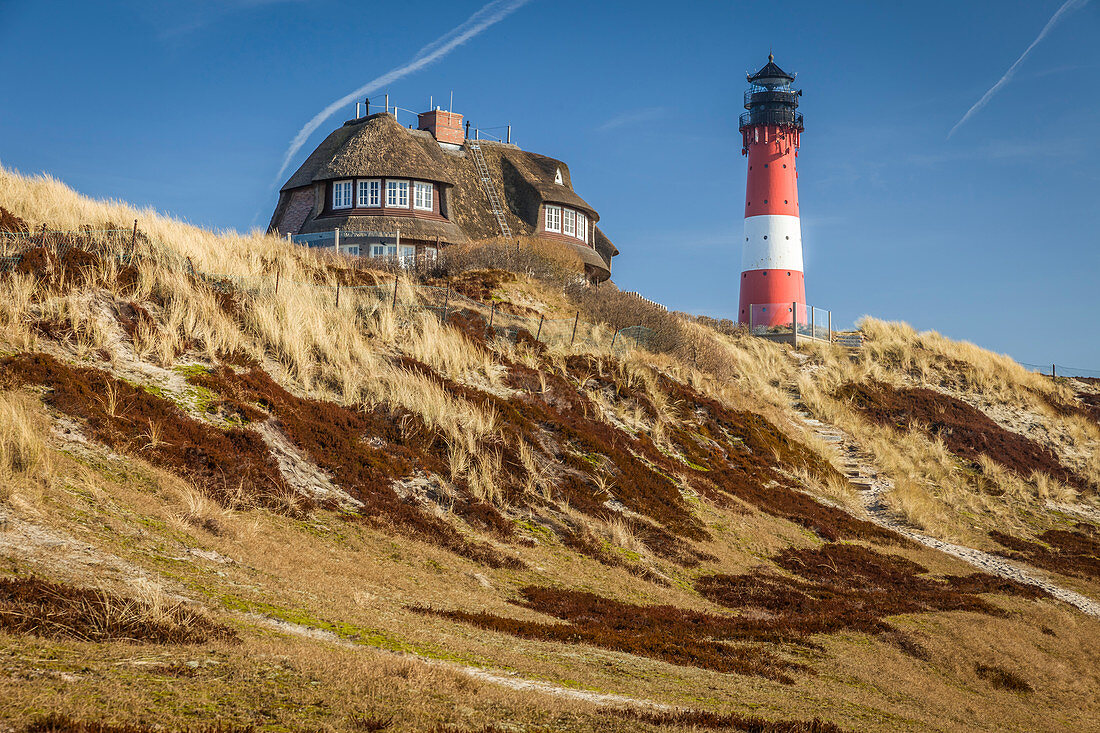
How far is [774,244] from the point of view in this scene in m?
45.9

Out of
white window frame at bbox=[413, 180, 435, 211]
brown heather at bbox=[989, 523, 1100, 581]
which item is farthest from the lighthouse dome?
brown heather at bbox=[989, 523, 1100, 581]

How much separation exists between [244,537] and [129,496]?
1.33 meters

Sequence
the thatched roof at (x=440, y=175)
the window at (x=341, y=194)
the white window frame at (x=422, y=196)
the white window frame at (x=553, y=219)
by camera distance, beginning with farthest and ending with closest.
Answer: the white window frame at (x=553, y=219)
the white window frame at (x=422, y=196)
the window at (x=341, y=194)
the thatched roof at (x=440, y=175)

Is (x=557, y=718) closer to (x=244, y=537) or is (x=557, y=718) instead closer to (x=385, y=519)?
(x=244, y=537)

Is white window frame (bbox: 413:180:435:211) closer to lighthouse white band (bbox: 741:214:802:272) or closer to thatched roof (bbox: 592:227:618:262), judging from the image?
thatched roof (bbox: 592:227:618:262)

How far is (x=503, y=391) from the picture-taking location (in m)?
18.0

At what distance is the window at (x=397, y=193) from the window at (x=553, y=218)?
330 inches

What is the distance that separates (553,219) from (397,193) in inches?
364

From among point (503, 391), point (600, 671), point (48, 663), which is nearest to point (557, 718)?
point (600, 671)

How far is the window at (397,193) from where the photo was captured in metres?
38.2

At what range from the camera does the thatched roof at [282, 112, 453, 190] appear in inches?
1491

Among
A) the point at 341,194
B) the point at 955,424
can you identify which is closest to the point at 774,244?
the point at 955,424

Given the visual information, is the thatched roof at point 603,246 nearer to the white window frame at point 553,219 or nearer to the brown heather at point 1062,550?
the white window frame at point 553,219

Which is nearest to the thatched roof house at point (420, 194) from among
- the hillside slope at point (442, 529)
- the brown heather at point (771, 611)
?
the hillside slope at point (442, 529)
